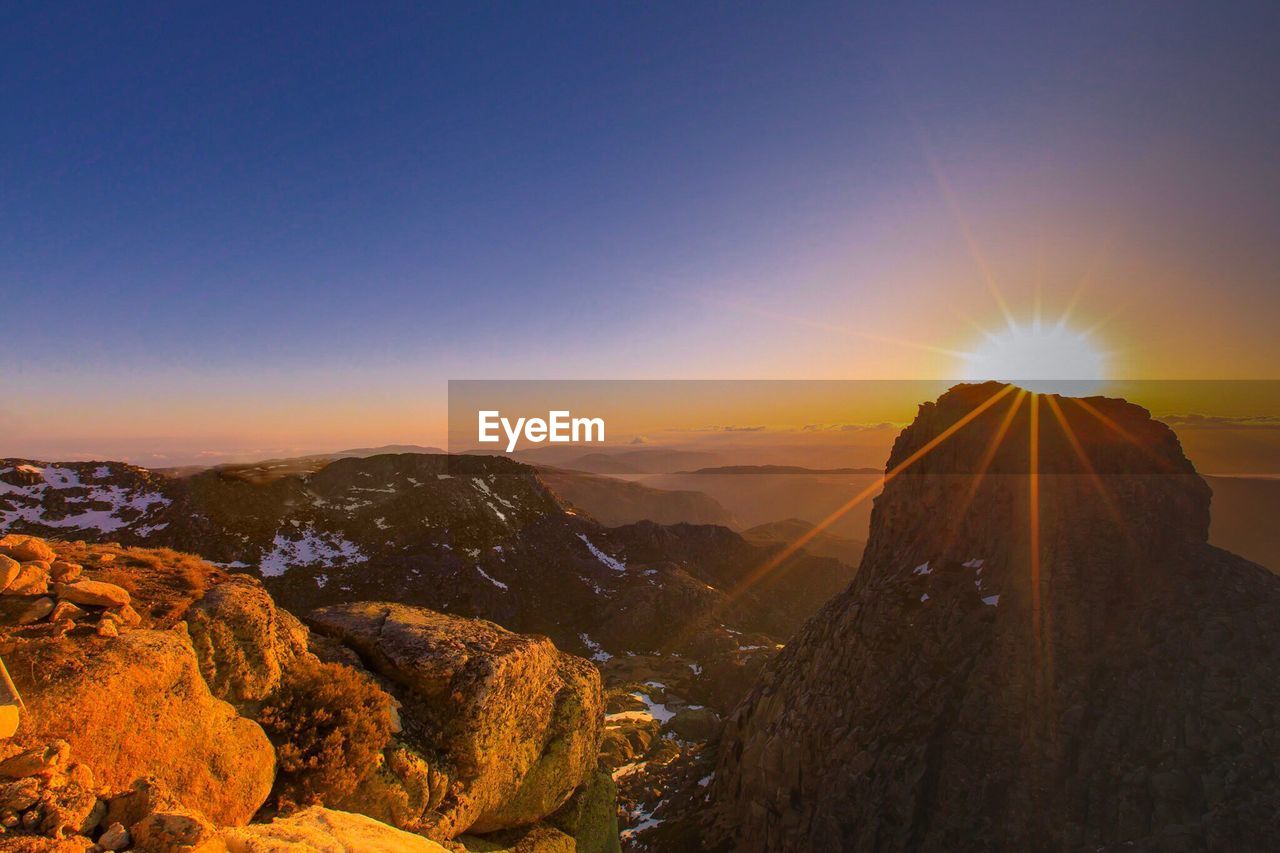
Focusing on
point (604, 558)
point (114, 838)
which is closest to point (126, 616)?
point (114, 838)

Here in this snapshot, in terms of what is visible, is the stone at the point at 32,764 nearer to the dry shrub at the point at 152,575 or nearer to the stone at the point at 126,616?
the stone at the point at 126,616

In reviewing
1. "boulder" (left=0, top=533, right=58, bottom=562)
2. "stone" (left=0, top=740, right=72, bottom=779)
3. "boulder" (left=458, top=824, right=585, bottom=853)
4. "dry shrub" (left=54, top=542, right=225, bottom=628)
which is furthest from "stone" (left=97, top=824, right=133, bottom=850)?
"boulder" (left=458, top=824, right=585, bottom=853)

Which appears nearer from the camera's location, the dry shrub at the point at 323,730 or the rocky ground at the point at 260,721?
the rocky ground at the point at 260,721

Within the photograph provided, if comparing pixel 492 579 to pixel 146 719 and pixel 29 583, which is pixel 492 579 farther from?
pixel 146 719

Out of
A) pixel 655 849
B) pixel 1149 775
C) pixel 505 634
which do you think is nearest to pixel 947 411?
pixel 1149 775

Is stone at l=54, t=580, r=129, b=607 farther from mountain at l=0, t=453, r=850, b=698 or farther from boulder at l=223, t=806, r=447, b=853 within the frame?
mountain at l=0, t=453, r=850, b=698

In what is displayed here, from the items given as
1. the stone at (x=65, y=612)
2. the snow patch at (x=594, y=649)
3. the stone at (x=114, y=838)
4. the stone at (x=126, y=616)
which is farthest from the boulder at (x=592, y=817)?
the snow patch at (x=594, y=649)

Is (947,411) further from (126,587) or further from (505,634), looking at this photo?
(126,587)
